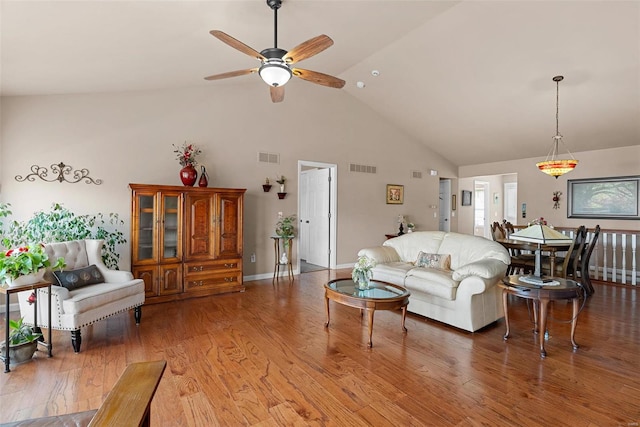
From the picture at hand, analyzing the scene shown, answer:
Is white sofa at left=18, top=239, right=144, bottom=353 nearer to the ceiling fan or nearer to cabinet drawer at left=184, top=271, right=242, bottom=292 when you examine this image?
cabinet drawer at left=184, top=271, right=242, bottom=292

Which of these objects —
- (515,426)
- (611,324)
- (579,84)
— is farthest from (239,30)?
(611,324)

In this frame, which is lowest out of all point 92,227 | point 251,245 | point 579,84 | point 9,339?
point 9,339

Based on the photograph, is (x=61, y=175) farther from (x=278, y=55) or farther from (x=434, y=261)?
(x=434, y=261)

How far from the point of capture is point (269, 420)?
192 cm

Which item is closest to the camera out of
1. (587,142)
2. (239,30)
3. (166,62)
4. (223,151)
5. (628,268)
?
(239,30)

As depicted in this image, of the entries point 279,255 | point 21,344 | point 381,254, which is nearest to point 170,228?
point 21,344

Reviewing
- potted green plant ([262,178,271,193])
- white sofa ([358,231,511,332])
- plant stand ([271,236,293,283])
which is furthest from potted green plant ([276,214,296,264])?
white sofa ([358,231,511,332])

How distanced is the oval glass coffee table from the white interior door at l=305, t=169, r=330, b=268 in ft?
10.3

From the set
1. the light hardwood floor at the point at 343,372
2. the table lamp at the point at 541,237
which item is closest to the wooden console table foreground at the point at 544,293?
the table lamp at the point at 541,237

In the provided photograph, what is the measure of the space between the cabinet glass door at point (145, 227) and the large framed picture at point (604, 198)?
8122 mm

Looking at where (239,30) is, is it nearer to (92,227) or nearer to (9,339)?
(92,227)

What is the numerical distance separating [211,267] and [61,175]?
2297mm

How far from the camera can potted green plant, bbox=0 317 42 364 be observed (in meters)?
2.58

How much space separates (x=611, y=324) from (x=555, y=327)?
69 centimetres
